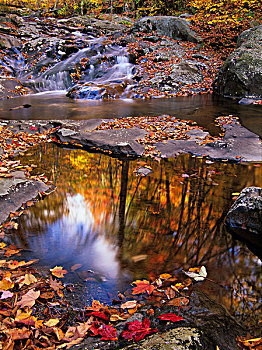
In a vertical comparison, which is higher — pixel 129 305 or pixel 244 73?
pixel 244 73

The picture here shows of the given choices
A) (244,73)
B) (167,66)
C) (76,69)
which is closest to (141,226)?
(244,73)

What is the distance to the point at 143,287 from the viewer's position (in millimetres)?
2045

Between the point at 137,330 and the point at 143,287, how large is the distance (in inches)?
20.1

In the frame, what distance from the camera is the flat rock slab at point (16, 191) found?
317 cm

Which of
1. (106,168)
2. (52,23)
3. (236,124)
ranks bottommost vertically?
(106,168)

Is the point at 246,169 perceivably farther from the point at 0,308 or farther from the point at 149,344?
the point at 0,308

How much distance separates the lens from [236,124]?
22.0 ft

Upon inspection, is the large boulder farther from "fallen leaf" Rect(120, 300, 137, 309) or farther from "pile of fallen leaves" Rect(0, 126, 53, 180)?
"fallen leaf" Rect(120, 300, 137, 309)

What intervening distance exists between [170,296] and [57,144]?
4.70 meters

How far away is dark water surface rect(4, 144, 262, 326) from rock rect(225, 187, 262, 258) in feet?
0.43

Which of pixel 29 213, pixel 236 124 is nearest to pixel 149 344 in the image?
pixel 29 213

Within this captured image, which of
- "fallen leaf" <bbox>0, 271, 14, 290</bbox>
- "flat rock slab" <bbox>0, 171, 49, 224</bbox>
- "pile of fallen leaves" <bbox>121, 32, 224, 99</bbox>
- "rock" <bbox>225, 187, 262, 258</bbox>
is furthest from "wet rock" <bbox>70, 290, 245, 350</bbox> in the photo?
"pile of fallen leaves" <bbox>121, 32, 224, 99</bbox>

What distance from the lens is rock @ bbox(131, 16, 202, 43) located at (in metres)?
18.9

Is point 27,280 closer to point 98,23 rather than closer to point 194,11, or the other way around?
point 194,11
